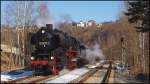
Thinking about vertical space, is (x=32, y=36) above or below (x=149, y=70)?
above

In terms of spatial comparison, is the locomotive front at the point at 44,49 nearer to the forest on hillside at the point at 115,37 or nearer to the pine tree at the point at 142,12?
the forest on hillside at the point at 115,37

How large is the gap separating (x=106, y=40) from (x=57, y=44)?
4648 cm

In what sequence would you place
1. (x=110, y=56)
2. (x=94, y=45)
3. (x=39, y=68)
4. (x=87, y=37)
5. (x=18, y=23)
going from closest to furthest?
1. (x=39, y=68)
2. (x=18, y=23)
3. (x=94, y=45)
4. (x=87, y=37)
5. (x=110, y=56)

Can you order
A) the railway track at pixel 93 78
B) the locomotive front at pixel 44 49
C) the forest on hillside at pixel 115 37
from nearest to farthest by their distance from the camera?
the railway track at pixel 93 78 → the forest on hillside at pixel 115 37 → the locomotive front at pixel 44 49

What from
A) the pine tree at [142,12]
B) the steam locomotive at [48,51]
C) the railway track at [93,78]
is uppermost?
the pine tree at [142,12]

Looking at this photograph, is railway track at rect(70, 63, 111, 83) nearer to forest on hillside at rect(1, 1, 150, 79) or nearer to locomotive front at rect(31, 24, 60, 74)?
forest on hillside at rect(1, 1, 150, 79)

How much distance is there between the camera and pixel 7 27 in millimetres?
56906

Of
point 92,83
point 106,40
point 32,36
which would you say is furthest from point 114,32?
point 92,83

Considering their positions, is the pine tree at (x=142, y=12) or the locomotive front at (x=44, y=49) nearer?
the pine tree at (x=142, y=12)

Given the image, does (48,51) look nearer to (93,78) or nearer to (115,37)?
(93,78)

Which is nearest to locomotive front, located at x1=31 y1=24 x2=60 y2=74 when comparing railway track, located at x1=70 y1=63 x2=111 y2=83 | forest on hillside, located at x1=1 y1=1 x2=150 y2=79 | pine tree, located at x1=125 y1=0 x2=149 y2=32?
railway track, located at x1=70 y1=63 x2=111 y2=83

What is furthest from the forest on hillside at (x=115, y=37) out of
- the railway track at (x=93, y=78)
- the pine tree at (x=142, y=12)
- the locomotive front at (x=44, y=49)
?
the locomotive front at (x=44, y=49)

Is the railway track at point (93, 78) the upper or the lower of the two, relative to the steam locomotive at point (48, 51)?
lower

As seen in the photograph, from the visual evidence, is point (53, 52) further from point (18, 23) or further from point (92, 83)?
point (18, 23)
